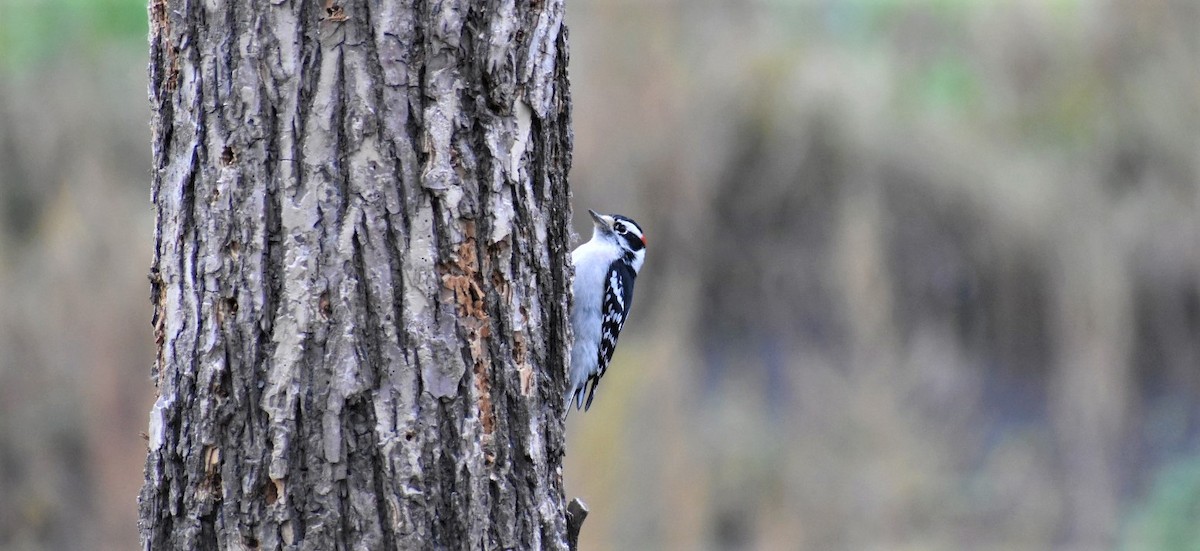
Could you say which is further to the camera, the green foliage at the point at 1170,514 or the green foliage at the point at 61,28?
the green foliage at the point at 61,28

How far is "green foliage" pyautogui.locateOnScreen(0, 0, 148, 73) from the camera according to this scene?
7703mm

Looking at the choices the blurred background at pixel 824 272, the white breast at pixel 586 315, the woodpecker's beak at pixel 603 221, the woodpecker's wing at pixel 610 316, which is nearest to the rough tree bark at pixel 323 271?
the white breast at pixel 586 315

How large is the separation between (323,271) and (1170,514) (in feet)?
23.1

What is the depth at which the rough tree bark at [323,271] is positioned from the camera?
81.0 inches

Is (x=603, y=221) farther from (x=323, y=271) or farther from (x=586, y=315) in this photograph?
(x=323, y=271)

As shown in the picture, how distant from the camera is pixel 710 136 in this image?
7.36 metres

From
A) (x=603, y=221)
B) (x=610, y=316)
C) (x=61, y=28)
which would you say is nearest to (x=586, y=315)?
(x=610, y=316)

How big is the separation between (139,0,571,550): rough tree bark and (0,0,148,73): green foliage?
6.29m

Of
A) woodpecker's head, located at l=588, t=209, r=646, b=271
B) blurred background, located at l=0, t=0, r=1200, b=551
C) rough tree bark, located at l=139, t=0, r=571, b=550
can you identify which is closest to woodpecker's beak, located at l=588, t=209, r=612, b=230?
woodpecker's head, located at l=588, t=209, r=646, b=271

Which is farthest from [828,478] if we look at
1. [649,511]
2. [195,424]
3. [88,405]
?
[195,424]

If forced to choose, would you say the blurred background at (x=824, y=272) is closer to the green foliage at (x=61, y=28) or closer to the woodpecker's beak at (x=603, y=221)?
the green foliage at (x=61, y=28)

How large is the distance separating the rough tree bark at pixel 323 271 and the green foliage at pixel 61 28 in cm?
629

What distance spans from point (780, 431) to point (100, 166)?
417cm

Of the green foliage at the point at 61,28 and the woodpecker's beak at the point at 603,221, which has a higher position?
the green foliage at the point at 61,28
